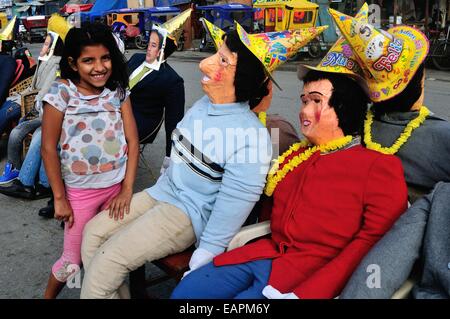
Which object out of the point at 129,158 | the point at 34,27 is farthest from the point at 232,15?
the point at 34,27

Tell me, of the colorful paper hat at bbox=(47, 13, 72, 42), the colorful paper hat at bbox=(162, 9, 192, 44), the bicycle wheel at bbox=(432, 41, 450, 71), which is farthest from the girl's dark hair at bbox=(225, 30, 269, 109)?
the bicycle wheel at bbox=(432, 41, 450, 71)

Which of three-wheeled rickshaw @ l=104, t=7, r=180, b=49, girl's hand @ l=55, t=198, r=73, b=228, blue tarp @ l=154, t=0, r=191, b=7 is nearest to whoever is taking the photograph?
girl's hand @ l=55, t=198, r=73, b=228

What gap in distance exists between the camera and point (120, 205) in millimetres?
2383

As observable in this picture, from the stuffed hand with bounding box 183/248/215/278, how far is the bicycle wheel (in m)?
11.4

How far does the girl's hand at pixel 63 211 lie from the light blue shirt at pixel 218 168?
1.75 feet

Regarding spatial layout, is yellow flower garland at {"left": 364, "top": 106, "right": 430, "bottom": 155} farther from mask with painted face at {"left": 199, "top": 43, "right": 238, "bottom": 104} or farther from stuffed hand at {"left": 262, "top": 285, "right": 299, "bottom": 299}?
stuffed hand at {"left": 262, "top": 285, "right": 299, "bottom": 299}

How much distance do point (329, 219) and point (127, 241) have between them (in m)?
0.88

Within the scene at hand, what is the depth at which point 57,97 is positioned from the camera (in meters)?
2.35

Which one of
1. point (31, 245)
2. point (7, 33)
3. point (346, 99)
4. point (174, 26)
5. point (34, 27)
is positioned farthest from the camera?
point (34, 27)

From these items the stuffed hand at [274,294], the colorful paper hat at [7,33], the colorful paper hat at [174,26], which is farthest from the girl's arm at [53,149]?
the colorful paper hat at [7,33]

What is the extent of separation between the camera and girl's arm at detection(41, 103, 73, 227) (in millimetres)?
2338

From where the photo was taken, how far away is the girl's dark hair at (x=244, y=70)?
86.5 inches

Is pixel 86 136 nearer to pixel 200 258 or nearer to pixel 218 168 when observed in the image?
pixel 218 168
